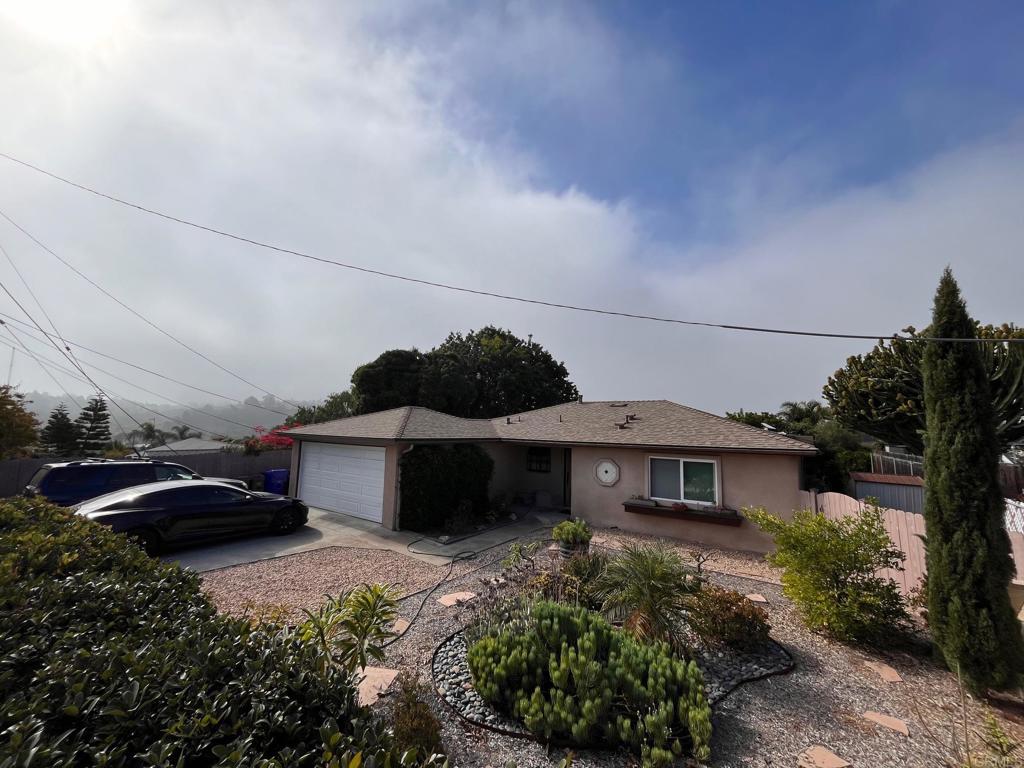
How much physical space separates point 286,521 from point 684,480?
393 inches

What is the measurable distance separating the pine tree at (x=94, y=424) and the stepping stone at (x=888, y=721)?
35.2 meters

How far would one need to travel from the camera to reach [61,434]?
25219mm

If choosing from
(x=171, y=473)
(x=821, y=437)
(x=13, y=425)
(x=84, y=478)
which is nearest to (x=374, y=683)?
(x=84, y=478)

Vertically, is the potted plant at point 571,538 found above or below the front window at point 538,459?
below

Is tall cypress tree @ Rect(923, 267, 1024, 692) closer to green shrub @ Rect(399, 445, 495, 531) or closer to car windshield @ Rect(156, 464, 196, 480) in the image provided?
green shrub @ Rect(399, 445, 495, 531)

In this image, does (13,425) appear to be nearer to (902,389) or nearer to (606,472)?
(606,472)

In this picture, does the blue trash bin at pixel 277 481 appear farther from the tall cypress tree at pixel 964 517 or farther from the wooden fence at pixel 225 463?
the tall cypress tree at pixel 964 517

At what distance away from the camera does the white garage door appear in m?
11.7

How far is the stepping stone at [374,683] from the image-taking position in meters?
3.96

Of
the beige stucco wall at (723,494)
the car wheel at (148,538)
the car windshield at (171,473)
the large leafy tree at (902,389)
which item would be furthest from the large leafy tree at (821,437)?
the car windshield at (171,473)

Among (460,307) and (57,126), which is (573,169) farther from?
(57,126)

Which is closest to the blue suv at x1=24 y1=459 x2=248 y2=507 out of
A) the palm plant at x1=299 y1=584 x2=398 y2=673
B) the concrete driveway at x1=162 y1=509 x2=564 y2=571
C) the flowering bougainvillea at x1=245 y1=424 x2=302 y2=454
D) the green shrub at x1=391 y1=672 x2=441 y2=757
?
the concrete driveway at x1=162 y1=509 x2=564 y2=571

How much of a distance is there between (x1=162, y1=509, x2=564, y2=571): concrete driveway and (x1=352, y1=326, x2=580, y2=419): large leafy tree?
55.1 feet

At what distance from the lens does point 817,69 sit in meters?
6.84
